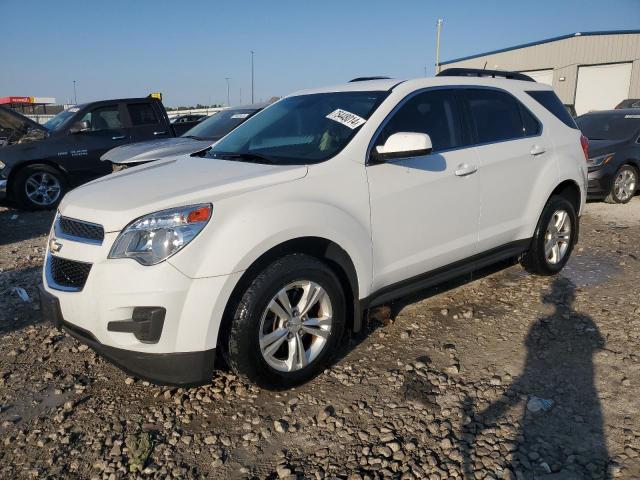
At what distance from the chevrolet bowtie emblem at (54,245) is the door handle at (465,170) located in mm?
2588

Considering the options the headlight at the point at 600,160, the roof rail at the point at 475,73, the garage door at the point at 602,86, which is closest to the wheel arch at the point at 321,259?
the roof rail at the point at 475,73

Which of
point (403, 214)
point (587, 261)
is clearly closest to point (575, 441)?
point (403, 214)

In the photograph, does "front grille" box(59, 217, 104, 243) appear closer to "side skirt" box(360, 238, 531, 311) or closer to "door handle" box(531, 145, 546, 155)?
"side skirt" box(360, 238, 531, 311)

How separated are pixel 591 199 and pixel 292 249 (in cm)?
760

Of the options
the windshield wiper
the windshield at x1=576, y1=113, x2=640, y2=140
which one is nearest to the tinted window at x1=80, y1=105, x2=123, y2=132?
the windshield wiper

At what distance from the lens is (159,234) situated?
2.50 meters

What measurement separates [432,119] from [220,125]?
15.6ft

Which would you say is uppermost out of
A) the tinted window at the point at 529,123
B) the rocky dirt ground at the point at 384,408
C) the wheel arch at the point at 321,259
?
the tinted window at the point at 529,123

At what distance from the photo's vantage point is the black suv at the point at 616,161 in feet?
27.1

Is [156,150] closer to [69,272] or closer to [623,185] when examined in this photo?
[69,272]

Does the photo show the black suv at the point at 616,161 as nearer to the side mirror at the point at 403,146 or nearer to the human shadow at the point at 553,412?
the human shadow at the point at 553,412

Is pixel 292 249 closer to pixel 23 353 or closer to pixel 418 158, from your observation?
pixel 418 158

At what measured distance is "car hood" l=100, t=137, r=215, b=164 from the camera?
21.2 feet

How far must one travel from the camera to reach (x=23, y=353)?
11.7 feet
